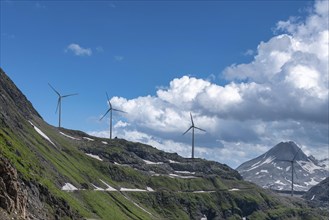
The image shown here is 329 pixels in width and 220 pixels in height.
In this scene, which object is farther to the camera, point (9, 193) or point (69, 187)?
point (69, 187)

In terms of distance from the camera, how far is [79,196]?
189750mm

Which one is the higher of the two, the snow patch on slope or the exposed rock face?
the snow patch on slope

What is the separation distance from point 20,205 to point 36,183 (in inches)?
1901

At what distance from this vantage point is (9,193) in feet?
240

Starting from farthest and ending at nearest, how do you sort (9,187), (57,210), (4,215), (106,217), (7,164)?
1. (106,217)
2. (57,210)
3. (7,164)
4. (9,187)
5. (4,215)

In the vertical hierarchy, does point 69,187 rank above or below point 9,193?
above

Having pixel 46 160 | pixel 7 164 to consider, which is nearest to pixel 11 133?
pixel 46 160

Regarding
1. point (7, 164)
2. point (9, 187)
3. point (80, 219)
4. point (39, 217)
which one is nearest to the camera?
point (9, 187)

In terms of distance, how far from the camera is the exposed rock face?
225ft

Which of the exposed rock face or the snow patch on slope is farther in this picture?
the snow patch on slope

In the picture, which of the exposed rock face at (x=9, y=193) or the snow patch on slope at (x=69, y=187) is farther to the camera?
the snow patch on slope at (x=69, y=187)

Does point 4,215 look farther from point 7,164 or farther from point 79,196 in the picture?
point 79,196

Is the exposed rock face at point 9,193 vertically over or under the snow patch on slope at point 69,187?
under

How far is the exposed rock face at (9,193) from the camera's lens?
68494mm
